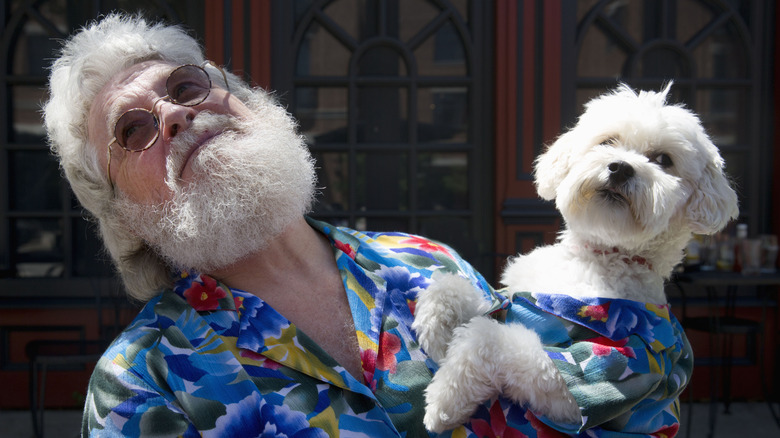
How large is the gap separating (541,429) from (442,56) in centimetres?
364

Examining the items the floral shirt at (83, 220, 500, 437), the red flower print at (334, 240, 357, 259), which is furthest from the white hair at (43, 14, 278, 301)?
the red flower print at (334, 240, 357, 259)

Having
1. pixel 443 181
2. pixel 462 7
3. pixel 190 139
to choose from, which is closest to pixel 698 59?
pixel 462 7

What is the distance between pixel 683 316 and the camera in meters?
4.21

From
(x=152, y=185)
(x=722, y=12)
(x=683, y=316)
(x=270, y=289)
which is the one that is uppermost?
(x=722, y=12)

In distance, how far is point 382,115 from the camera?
466 centimetres

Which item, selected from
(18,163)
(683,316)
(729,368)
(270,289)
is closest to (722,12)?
(683,316)

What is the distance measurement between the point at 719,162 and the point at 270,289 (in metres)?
1.42

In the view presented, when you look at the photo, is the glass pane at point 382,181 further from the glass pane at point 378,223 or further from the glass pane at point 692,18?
the glass pane at point 692,18

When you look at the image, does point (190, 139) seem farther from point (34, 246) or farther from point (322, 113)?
point (34, 246)

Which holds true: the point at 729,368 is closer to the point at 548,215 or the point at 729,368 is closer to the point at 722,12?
the point at 548,215

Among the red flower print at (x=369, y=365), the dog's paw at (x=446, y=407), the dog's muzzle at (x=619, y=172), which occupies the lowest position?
the dog's paw at (x=446, y=407)

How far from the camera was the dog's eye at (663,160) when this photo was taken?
1878mm

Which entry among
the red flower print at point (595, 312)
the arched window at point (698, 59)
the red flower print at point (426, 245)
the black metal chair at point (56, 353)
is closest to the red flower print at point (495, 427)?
the red flower print at point (595, 312)

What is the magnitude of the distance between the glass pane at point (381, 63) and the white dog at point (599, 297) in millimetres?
2678
